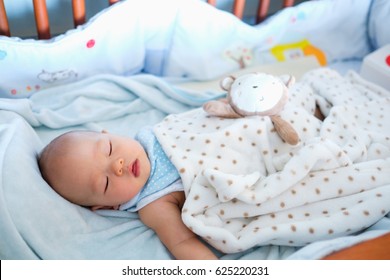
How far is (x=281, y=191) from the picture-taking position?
0.95m

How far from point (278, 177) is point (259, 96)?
23cm

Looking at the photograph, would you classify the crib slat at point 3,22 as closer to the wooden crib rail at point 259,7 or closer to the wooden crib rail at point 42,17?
the wooden crib rail at point 42,17

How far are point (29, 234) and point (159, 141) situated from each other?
0.36m

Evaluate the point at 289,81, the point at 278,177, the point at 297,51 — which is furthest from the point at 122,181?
the point at 297,51

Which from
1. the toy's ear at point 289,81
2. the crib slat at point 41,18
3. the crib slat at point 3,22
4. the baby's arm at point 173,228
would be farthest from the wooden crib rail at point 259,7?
the baby's arm at point 173,228

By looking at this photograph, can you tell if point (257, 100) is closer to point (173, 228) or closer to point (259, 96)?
point (259, 96)

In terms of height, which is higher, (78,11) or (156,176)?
(78,11)

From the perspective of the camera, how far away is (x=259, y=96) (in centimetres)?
108

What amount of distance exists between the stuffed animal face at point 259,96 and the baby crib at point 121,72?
0.83 ft

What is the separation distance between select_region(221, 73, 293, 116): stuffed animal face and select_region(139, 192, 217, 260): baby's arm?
0.88 feet

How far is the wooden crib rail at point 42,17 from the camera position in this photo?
1210mm

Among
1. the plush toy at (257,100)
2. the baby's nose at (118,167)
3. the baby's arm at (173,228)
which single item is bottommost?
the baby's arm at (173,228)
